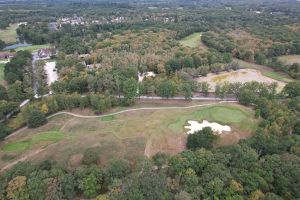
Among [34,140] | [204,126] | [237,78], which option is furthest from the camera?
[237,78]

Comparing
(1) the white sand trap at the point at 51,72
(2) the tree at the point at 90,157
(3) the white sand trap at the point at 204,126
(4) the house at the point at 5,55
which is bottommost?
(1) the white sand trap at the point at 51,72

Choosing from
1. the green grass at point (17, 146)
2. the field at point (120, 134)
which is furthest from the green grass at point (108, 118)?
the green grass at point (17, 146)

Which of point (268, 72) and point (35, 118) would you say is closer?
point (35, 118)

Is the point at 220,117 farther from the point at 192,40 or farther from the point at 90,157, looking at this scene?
the point at 192,40

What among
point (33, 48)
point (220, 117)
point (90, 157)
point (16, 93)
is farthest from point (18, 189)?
point (33, 48)

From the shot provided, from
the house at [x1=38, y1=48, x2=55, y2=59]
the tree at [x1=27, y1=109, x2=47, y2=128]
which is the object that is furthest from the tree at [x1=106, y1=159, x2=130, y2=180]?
the house at [x1=38, y1=48, x2=55, y2=59]

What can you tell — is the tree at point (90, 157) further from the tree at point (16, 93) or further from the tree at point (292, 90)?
the tree at point (292, 90)
